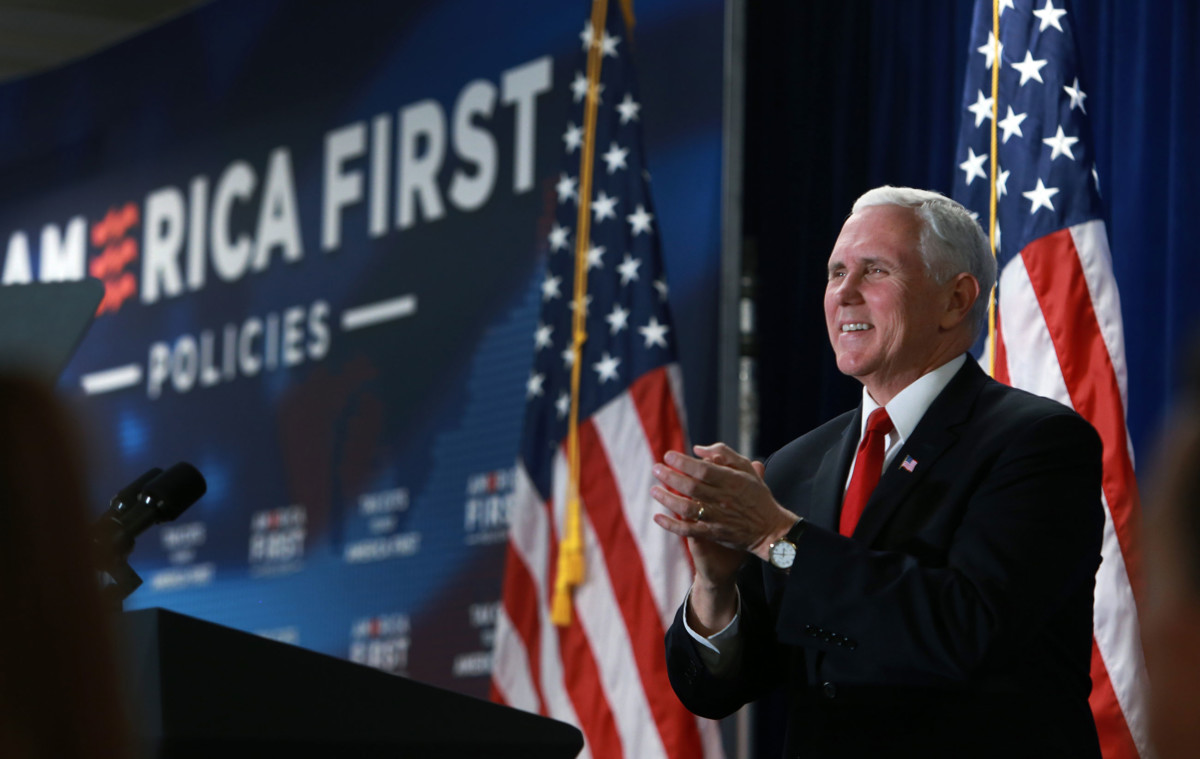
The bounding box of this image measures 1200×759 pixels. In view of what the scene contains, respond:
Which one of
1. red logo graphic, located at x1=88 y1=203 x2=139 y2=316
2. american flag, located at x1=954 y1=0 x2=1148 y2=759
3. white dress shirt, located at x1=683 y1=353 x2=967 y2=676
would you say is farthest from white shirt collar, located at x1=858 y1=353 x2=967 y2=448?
red logo graphic, located at x1=88 y1=203 x2=139 y2=316

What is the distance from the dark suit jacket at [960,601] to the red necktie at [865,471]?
0.19ft

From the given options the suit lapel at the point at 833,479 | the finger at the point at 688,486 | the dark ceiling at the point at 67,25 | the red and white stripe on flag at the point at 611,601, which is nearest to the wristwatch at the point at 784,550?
the finger at the point at 688,486

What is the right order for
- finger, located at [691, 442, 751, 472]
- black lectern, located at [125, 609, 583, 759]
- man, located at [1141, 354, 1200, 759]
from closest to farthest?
man, located at [1141, 354, 1200, 759] < black lectern, located at [125, 609, 583, 759] < finger, located at [691, 442, 751, 472]

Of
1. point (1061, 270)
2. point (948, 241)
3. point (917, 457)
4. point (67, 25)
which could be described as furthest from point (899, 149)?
point (67, 25)

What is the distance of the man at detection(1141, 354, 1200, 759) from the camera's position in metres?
0.66

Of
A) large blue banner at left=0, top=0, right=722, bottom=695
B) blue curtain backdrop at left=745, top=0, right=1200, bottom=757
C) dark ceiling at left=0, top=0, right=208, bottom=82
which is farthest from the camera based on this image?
dark ceiling at left=0, top=0, right=208, bottom=82

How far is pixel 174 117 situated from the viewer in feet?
22.0

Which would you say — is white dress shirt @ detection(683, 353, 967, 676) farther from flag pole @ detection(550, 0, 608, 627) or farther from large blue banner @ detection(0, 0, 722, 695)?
large blue banner @ detection(0, 0, 722, 695)

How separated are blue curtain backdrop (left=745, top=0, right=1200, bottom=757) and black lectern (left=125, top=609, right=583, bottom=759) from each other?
2417 millimetres

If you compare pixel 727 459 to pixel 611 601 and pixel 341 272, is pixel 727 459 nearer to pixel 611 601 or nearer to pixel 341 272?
pixel 611 601

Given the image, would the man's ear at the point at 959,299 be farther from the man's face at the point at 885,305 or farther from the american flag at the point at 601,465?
the american flag at the point at 601,465

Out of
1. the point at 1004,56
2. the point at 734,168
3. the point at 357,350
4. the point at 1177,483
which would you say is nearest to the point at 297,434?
the point at 357,350

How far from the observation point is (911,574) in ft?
6.62

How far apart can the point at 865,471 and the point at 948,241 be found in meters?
0.42
